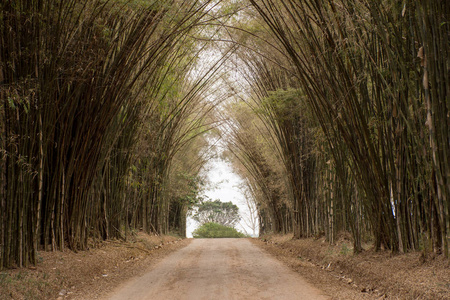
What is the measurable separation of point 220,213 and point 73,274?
64.7 ft

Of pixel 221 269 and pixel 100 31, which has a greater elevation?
pixel 100 31

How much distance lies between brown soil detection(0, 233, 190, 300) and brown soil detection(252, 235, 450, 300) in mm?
1782

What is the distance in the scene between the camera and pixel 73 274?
338cm

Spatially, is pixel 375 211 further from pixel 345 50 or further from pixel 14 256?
pixel 14 256

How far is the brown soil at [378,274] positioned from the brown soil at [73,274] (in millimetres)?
1782

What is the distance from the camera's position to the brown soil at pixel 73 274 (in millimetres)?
2697

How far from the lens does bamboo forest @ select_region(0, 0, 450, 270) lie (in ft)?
8.95

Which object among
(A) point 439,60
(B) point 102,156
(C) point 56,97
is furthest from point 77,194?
(A) point 439,60

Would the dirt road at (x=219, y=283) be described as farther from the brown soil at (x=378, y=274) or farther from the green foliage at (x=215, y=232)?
the green foliage at (x=215, y=232)

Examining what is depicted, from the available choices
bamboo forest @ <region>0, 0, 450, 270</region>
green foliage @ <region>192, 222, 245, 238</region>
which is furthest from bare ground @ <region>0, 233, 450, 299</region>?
green foliage @ <region>192, 222, 245, 238</region>

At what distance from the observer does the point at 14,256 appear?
3.08m

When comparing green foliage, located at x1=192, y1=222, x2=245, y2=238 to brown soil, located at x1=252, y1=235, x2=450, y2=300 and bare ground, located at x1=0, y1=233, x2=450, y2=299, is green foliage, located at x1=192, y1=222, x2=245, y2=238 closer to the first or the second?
bare ground, located at x1=0, y1=233, x2=450, y2=299

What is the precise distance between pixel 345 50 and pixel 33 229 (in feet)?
9.93

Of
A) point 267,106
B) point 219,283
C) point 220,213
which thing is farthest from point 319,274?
point 220,213
